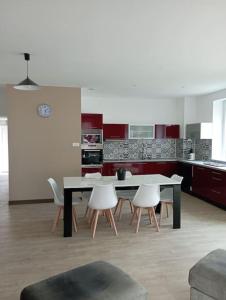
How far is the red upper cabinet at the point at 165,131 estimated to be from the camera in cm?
744

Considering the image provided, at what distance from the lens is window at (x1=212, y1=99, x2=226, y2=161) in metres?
6.58

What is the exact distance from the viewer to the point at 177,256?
330 centimetres

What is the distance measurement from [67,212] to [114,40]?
7.95 ft

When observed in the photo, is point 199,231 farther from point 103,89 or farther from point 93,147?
point 103,89

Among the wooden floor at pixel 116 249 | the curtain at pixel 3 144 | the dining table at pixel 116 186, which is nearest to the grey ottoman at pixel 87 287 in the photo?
the wooden floor at pixel 116 249

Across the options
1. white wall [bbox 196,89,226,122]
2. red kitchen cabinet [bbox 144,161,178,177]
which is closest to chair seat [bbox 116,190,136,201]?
red kitchen cabinet [bbox 144,161,178,177]

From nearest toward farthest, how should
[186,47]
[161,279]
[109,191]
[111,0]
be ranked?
1. [111,0]
2. [161,279]
3. [186,47]
4. [109,191]

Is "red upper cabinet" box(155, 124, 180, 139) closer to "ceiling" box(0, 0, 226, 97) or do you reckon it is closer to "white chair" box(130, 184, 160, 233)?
"ceiling" box(0, 0, 226, 97)

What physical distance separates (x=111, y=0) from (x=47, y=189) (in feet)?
14.7

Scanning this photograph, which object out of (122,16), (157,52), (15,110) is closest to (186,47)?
(157,52)

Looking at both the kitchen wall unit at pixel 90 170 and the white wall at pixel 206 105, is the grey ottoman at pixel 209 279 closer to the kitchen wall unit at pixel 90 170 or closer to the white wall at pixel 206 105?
the kitchen wall unit at pixel 90 170

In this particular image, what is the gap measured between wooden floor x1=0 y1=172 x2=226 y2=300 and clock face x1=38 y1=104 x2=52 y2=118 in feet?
6.85

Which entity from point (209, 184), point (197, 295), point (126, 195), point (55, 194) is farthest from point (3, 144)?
point (197, 295)

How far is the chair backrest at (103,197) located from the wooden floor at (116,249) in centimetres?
49
